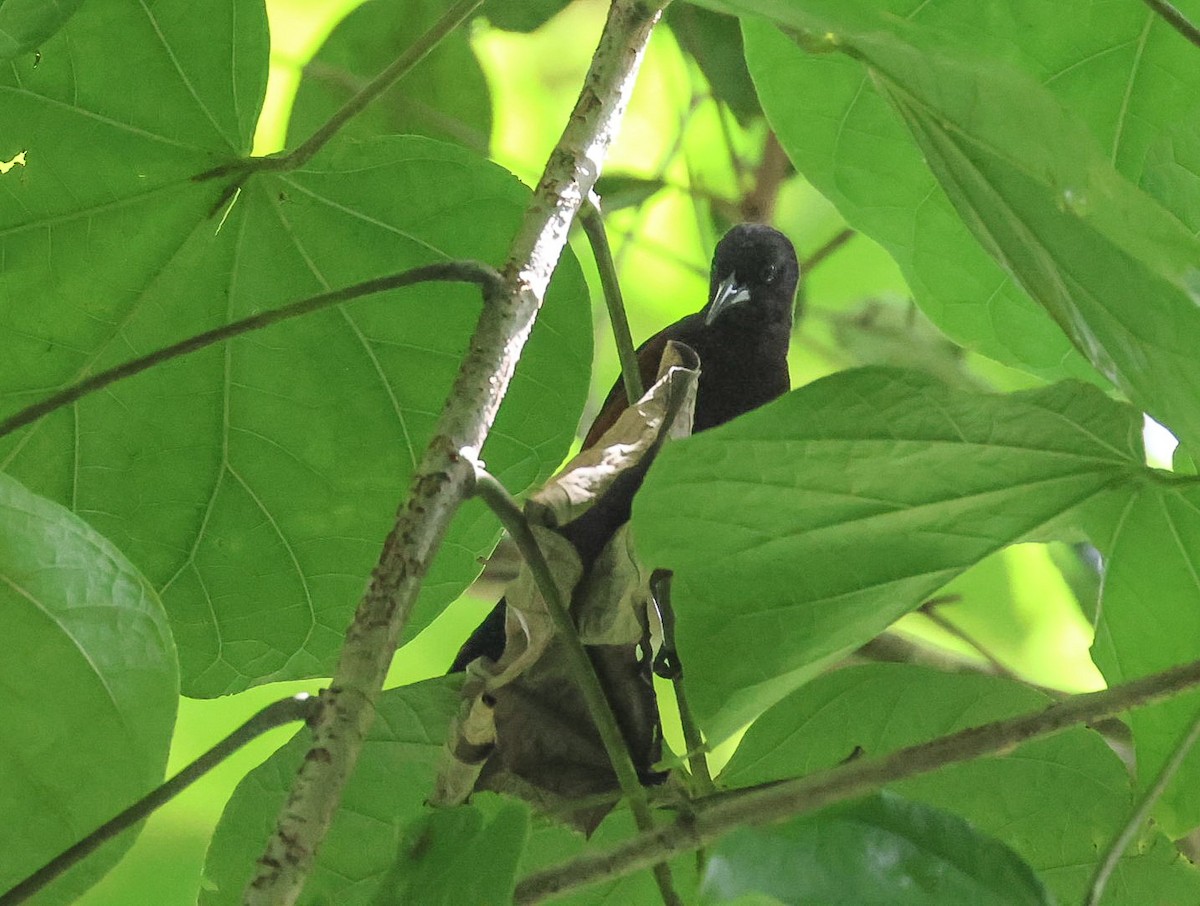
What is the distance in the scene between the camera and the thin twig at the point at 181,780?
0.56 m

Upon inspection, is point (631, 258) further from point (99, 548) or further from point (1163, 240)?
point (1163, 240)

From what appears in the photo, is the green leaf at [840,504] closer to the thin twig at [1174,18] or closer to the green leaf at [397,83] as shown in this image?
the thin twig at [1174,18]

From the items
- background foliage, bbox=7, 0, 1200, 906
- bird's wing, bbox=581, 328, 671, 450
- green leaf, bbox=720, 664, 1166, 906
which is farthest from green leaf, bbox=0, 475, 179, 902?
bird's wing, bbox=581, 328, 671, 450

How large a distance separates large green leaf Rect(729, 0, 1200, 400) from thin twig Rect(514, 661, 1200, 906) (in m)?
0.46

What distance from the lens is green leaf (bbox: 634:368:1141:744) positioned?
639mm

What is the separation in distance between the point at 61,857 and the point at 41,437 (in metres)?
0.44

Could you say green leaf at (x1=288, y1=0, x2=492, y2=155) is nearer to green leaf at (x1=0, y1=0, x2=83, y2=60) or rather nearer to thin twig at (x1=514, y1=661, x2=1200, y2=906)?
green leaf at (x1=0, y1=0, x2=83, y2=60)

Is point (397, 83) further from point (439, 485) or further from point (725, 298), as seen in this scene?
point (439, 485)

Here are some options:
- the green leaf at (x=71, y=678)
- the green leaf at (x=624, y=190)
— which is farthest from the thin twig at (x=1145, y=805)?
the green leaf at (x=624, y=190)

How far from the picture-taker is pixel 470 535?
39.9 inches

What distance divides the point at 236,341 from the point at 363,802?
0.35 metres

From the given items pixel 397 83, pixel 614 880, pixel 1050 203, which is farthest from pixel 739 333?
Answer: pixel 1050 203

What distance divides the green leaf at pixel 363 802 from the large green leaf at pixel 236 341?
134 millimetres

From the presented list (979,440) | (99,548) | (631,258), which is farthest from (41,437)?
(631,258)
